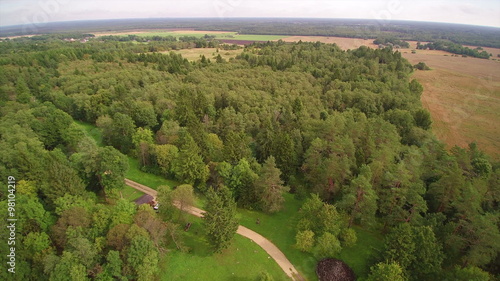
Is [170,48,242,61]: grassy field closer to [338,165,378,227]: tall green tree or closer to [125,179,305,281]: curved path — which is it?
[125,179,305,281]: curved path

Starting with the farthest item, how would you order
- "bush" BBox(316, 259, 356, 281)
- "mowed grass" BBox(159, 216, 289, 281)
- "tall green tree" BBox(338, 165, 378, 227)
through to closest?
"tall green tree" BBox(338, 165, 378, 227)
"mowed grass" BBox(159, 216, 289, 281)
"bush" BBox(316, 259, 356, 281)

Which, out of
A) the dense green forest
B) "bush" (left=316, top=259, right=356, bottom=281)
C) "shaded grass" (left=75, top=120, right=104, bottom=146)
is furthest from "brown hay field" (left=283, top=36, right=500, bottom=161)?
"shaded grass" (left=75, top=120, right=104, bottom=146)

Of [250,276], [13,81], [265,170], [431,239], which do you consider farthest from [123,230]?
[13,81]

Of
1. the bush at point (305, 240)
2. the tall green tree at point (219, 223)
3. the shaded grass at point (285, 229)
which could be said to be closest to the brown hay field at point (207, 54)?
the shaded grass at point (285, 229)

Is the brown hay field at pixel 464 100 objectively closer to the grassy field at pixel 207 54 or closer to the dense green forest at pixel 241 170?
the dense green forest at pixel 241 170

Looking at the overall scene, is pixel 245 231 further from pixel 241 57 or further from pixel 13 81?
pixel 13 81

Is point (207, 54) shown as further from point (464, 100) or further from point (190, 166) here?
point (464, 100)
